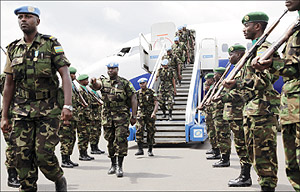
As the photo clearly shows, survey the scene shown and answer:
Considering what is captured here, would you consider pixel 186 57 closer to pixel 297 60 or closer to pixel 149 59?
pixel 149 59

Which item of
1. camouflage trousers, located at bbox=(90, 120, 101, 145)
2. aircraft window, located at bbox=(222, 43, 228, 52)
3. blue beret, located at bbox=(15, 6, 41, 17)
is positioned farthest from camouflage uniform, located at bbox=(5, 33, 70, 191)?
aircraft window, located at bbox=(222, 43, 228, 52)

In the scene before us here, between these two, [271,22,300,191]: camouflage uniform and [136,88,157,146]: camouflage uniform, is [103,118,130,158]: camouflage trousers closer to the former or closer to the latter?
[136,88,157,146]: camouflage uniform

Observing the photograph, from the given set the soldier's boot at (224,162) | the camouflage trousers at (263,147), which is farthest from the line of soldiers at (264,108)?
the soldier's boot at (224,162)

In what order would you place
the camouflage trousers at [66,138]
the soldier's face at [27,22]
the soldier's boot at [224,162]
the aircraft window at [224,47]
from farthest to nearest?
1. the aircraft window at [224,47]
2. the camouflage trousers at [66,138]
3. the soldier's boot at [224,162]
4. the soldier's face at [27,22]

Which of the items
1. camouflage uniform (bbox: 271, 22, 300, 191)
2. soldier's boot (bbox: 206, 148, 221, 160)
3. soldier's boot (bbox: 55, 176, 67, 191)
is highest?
camouflage uniform (bbox: 271, 22, 300, 191)

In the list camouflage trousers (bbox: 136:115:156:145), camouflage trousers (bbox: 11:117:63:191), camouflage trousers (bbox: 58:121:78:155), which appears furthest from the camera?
camouflage trousers (bbox: 136:115:156:145)

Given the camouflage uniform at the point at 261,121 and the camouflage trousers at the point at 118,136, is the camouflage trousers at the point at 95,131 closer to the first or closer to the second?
the camouflage trousers at the point at 118,136

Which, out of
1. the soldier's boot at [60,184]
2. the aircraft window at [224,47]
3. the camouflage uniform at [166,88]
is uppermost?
the aircraft window at [224,47]

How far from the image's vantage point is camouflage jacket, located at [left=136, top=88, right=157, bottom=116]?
25.3 ft

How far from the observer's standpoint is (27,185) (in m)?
2.86

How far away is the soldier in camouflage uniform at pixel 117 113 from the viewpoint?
16.5ft

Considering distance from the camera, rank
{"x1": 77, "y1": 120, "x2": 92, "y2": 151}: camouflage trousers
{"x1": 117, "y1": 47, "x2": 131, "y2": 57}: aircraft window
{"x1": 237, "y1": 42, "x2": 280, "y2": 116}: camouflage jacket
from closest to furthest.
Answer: {"x1": 237, "y1": 42, "x2": 280, "y2": 116}: camouflage jacket → {"x1": 77, "y1": 120, "x2": 92, "y2": 151}: camouflage trousers → {"x1": 117, "y1": 47, "x2": 131, "y2": 57}: aircraft window

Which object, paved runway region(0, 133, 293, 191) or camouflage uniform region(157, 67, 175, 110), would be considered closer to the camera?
paved runway region(0, 133, 293, 191)

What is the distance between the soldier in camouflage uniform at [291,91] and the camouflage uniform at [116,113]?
298 centimetres
